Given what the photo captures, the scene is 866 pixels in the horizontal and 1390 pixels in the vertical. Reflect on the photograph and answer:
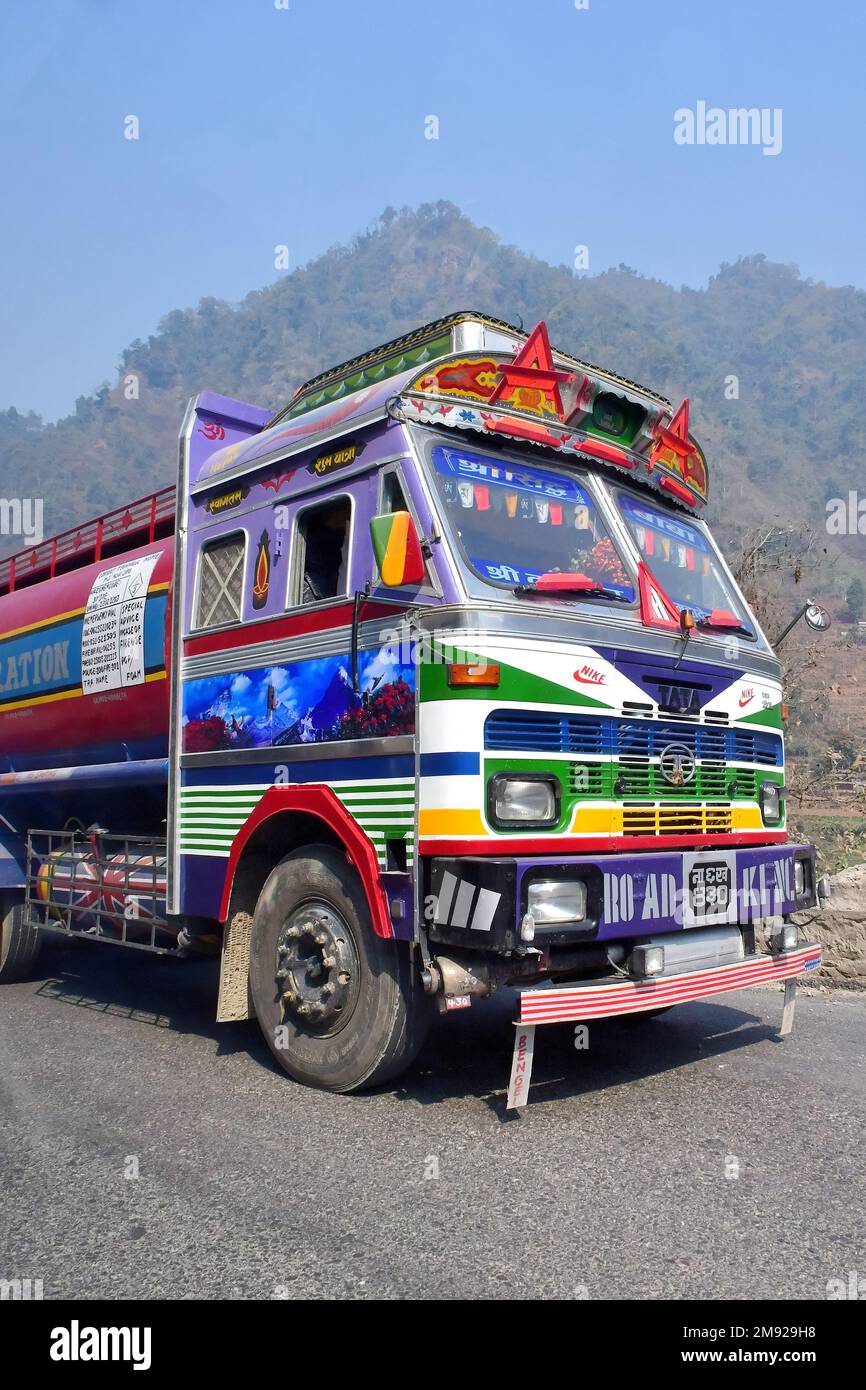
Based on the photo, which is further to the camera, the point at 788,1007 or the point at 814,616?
the point at 814,616

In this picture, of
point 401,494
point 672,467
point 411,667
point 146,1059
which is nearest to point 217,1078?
point 146,1059

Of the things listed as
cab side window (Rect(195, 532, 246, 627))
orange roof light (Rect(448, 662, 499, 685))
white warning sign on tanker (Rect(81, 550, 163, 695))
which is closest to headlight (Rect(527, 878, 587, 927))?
orange roof light (Rect(448, 662, 499, 685))

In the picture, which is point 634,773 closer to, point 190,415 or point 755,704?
point 755,704

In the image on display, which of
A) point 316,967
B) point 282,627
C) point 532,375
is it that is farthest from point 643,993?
point 532,375

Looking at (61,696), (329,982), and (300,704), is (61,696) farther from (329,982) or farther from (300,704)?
(329,982)

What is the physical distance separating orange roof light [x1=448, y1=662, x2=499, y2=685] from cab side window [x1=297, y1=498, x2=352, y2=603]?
112 centimetres

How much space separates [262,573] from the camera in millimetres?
5418

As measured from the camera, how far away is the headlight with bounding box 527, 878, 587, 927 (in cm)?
402

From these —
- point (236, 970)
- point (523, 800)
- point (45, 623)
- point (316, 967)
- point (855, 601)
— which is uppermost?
point (855, 601)

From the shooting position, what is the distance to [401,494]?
15.4 feet

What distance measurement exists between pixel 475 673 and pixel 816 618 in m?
2.61

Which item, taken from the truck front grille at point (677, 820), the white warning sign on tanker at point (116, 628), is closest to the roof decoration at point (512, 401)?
the white warning sign on tanker at point (116, 628)

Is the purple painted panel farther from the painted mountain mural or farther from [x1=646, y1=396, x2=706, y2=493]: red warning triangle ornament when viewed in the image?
[x1=646, y1=396, x2=706, y2=493]: red warning triangle ornament
